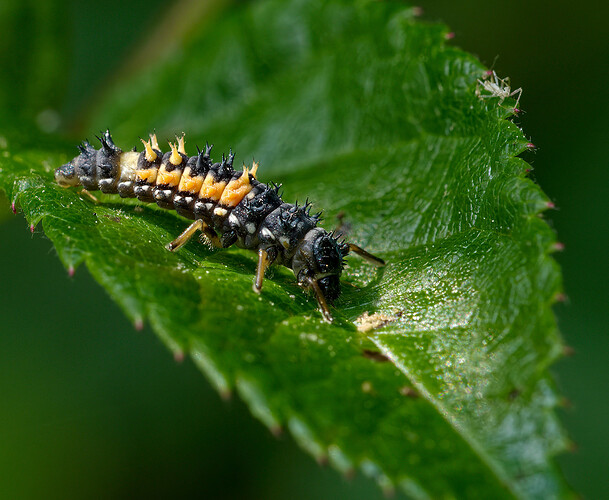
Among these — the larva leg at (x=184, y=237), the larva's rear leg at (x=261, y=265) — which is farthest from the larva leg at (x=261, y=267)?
the larva leg at (x=184, y=237)

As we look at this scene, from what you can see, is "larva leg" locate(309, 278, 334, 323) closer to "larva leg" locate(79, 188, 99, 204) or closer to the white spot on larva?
the white spot on larva

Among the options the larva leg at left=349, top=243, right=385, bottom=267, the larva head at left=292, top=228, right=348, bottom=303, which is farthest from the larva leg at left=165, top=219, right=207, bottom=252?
the larva leg at left=349, top=243, right=385, bottom=267

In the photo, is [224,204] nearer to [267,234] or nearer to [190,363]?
[267,234]

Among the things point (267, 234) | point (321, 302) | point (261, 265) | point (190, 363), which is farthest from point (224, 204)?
point (190, 363)

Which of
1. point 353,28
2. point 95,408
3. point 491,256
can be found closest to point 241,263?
point 491,256

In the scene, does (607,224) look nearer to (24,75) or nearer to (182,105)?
(182,105)

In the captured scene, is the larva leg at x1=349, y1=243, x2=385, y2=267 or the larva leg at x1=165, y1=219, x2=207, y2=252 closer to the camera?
the larva leg at x1=165, y1=219, x2=207, y2=252

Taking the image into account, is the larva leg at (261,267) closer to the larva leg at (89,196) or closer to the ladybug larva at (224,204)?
the ladybug larva at (224,204)
